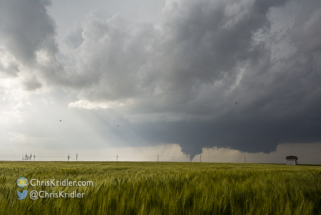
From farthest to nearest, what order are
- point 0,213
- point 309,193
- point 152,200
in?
1. point 309,193
2. point 152,200
3. point 0,213

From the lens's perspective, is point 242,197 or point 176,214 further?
point 242,197

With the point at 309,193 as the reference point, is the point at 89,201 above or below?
above

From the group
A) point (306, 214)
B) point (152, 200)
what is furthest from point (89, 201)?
point (306, 214)

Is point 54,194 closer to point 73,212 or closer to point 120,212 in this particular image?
point 73,212

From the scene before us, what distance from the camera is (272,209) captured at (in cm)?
219

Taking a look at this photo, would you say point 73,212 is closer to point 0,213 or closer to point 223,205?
point 0,213

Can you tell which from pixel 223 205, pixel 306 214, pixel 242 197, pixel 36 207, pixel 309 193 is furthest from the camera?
pixel 309 193

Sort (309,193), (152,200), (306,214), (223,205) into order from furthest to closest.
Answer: (309,193), (152,200), (223,205), (306,214)

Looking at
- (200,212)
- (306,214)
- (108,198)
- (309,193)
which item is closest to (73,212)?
(108,198)

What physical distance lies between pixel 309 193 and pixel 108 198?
3.65 metres

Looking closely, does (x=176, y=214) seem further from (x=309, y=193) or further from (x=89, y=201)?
(x=309, y=193)

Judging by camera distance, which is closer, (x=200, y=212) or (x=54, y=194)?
(x=200, y=212)

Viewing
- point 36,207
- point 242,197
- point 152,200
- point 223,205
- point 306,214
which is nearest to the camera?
point 306,214

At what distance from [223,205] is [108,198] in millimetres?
1531
